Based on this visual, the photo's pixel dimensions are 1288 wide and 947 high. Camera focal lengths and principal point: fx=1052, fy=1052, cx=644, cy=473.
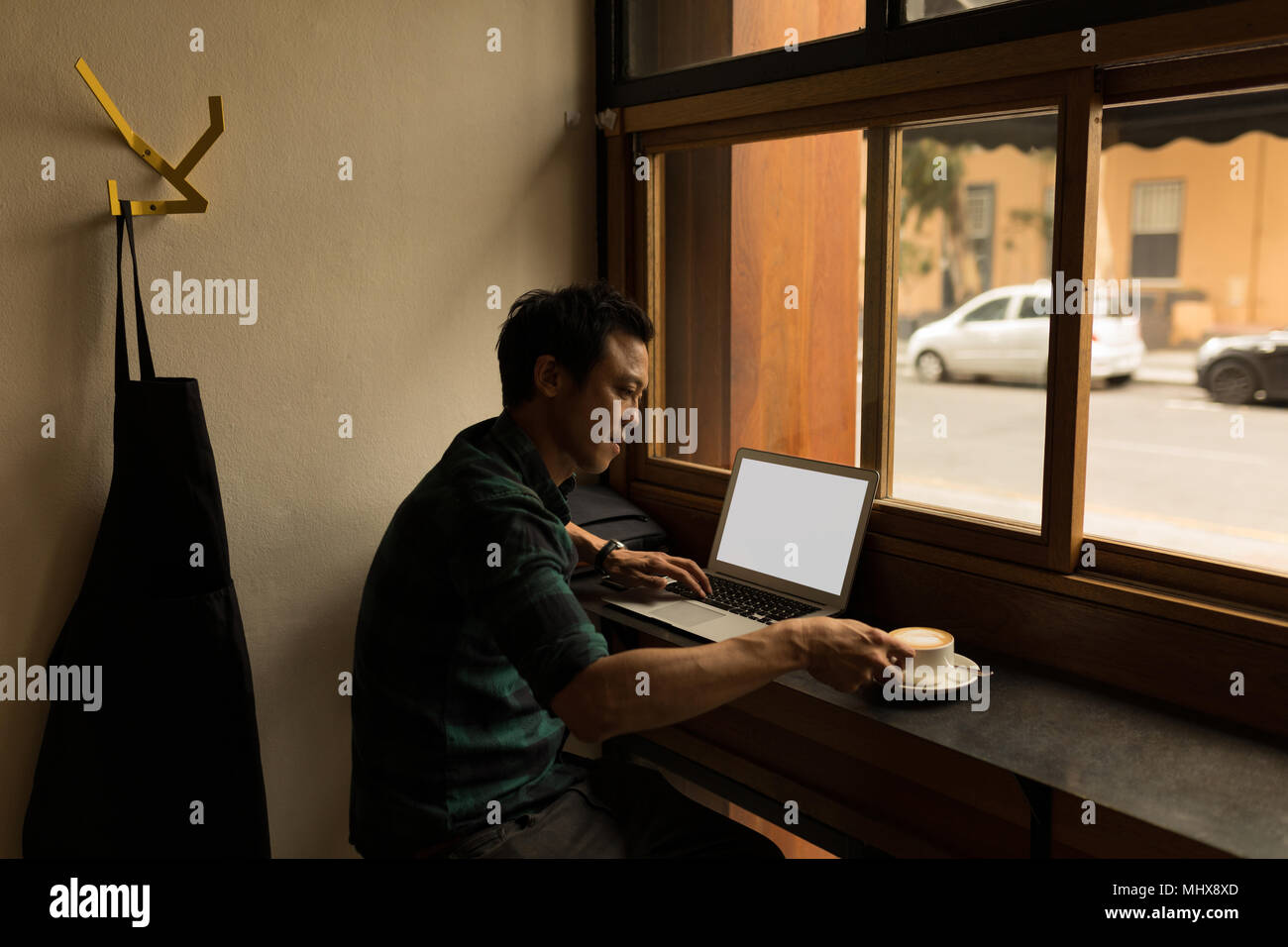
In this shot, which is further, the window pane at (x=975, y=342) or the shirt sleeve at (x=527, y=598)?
the window pane at (x=975, y=342)

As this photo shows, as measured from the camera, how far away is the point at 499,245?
2.29 metres

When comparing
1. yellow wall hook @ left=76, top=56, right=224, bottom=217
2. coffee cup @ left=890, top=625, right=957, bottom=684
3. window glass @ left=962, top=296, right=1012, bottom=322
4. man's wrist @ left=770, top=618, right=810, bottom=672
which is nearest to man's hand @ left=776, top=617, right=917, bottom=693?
man's wrist @ left=770, top=618, right=810, bottom=672

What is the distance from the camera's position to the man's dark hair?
1.58 m

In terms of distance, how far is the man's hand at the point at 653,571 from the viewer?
6.53ft

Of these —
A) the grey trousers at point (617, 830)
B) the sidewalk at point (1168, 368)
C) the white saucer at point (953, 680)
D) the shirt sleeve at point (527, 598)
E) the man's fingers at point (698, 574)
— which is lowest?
the grey trousers at point (617, 830)

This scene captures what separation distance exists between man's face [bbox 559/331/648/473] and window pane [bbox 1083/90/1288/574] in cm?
74

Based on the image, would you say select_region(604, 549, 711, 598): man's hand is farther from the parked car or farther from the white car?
the parked car

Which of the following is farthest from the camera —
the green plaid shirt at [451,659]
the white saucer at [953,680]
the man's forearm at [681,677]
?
the white saucer at [953,680]

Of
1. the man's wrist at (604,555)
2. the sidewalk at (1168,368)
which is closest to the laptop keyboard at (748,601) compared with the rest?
the man's wrist at (604,555)

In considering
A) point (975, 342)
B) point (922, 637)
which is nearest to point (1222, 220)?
point (975, 342)

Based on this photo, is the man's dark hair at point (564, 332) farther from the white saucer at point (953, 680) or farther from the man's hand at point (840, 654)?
the white saucer at point (953, 680)

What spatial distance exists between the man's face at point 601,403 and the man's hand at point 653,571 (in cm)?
44

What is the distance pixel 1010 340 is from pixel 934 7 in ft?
2.25

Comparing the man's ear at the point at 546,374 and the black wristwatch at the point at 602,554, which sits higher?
the man's ear at the point at 546,374
